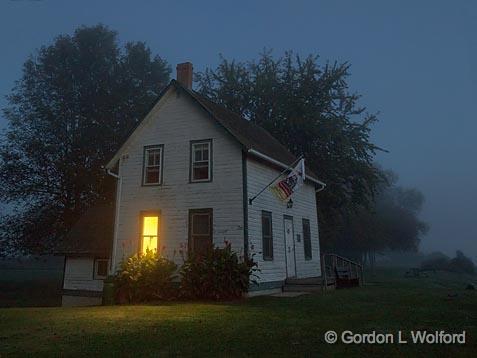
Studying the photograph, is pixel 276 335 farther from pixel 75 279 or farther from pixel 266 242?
pixel 75 279

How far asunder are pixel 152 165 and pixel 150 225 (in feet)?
9.27

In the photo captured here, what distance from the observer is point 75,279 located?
22.4 metres

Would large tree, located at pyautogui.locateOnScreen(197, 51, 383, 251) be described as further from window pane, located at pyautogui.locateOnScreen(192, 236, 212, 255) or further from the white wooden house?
window pane, located at pyautogui.locateOnScreen(192, 236, 212, 255)

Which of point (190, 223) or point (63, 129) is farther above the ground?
point (63, 129)

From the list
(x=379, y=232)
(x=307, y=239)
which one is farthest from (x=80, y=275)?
(x=379, y=232)

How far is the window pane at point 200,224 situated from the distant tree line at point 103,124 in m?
13.8

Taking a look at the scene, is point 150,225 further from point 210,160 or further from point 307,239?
point 307,239

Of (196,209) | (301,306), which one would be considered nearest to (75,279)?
(196,209)

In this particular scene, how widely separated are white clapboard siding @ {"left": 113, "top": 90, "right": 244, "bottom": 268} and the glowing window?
313mm

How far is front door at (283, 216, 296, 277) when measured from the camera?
62.0ft

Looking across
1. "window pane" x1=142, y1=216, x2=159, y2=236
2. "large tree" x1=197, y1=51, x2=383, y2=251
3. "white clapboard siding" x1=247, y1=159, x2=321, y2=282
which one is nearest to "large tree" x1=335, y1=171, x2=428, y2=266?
"large tree" x1=197, y1=51, x2=383, y2=251

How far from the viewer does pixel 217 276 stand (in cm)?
1452

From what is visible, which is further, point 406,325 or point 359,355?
point 406,325

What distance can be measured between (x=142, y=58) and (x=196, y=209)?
25087 mm
